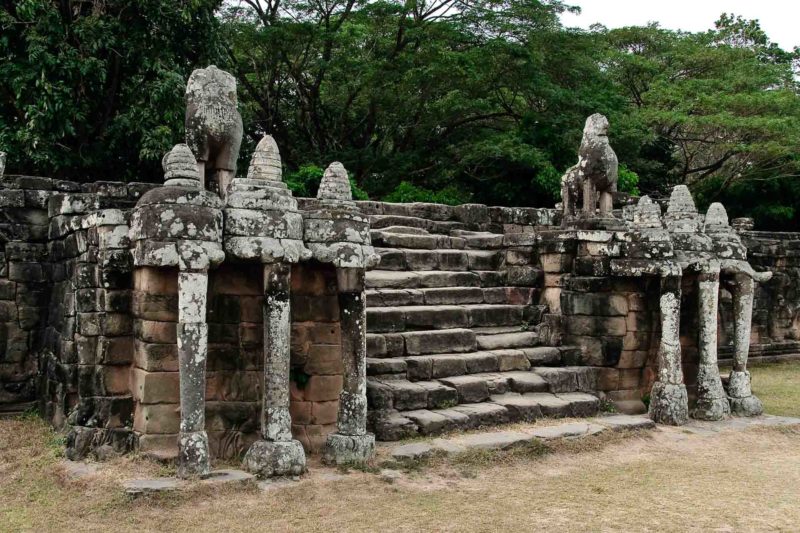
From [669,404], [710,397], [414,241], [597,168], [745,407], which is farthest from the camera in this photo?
[414,241]

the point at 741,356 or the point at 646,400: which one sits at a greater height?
the point at 741,356

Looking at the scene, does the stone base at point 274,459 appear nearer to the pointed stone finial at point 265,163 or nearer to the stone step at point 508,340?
the pointed stone finial at point 265,163

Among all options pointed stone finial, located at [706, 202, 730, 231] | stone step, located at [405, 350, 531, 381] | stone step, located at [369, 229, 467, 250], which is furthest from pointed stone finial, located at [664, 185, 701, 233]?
stone step, located at [369, 229, 467, 250]

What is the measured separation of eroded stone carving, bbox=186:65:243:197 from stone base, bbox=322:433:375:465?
247cm

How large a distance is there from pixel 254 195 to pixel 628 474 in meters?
4.14

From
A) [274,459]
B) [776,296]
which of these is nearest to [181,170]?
[274,459]

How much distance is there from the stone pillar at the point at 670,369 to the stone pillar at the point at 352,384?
12.5ft

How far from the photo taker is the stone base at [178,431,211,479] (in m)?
5.75

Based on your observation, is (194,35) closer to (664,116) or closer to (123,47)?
(123,47)

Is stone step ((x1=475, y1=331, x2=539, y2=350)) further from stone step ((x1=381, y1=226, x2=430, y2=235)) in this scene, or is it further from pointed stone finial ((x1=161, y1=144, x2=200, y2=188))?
pointed stone finial ((x1=161, y1=144, x2=200, y2=188))

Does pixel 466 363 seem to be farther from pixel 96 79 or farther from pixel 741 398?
pixel 96 79

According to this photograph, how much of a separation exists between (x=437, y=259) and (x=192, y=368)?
4.97 meters

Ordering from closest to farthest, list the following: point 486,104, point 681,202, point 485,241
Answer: point 681,202
point 485,241
point 486,104

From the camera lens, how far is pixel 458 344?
877 centimetres
